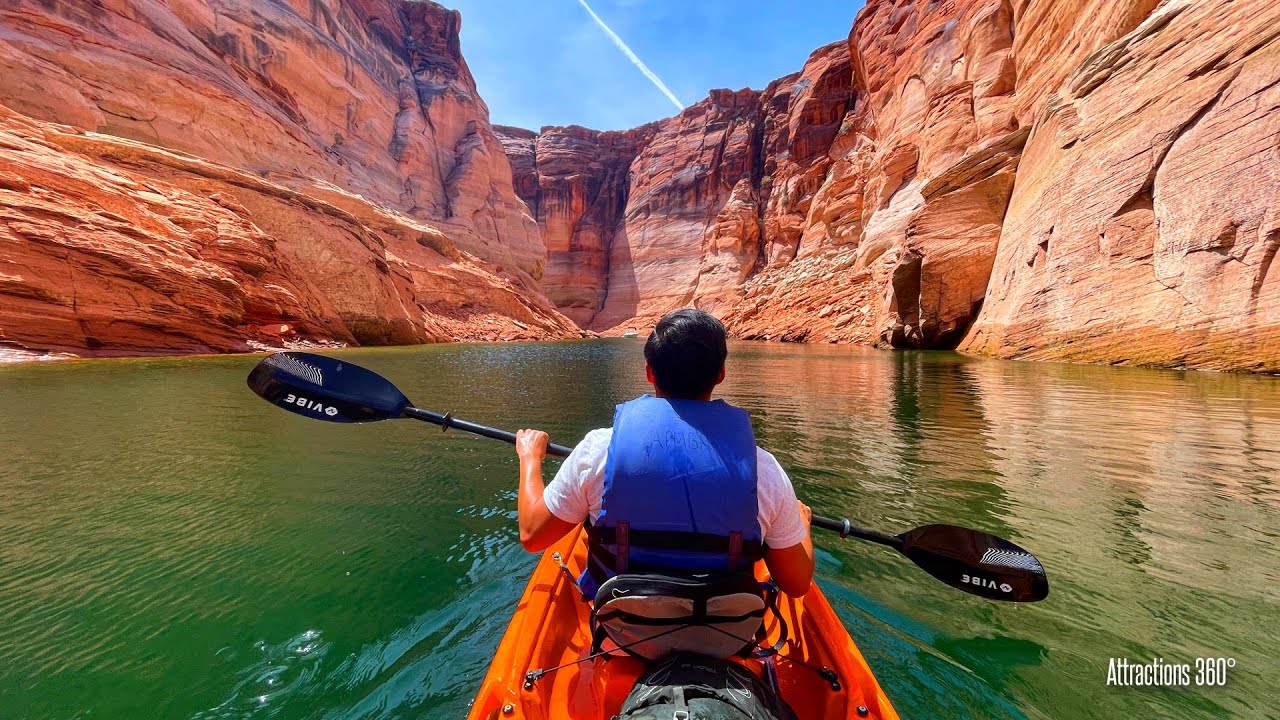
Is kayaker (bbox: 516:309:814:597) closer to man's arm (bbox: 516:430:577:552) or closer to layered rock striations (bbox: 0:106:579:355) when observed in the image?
man's arm (bbox: 516:430:577:552)

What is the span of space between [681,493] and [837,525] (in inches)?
56.0

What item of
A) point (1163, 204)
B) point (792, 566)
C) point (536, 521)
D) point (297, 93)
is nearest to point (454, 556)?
point (536, 521)

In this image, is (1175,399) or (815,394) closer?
(1175,399)

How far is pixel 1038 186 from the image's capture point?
14875 millimetres

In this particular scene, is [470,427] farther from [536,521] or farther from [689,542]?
[689,542]

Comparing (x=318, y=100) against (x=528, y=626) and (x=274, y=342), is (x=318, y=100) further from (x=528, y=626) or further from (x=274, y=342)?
(x=528, y=626)

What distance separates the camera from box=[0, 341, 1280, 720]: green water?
2.14 m

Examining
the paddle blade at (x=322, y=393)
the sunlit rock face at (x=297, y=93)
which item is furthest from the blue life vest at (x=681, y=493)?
the sunlit rock face at (x=297, y=93)

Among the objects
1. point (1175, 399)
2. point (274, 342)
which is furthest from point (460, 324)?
point (1175, 399)

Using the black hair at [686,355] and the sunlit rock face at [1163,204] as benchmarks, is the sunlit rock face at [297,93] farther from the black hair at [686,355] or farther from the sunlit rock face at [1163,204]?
the sunlit rock face at [1163,204]

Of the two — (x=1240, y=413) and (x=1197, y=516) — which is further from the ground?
(x=1240, y=413)

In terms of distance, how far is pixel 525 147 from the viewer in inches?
2948

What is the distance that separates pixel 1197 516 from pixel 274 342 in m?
21.8

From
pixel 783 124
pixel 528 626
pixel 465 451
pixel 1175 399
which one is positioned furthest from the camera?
pixel 783 124
